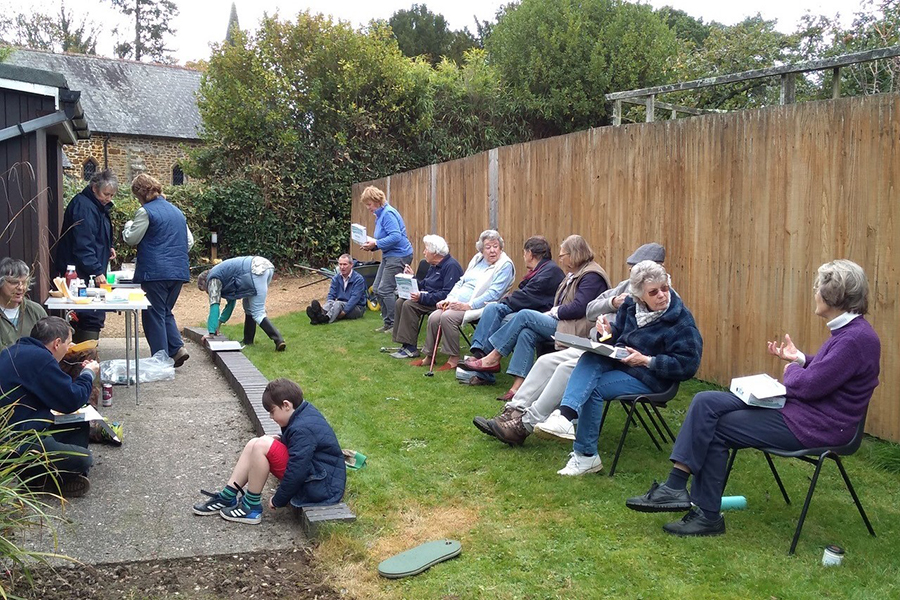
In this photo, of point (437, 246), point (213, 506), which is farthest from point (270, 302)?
point (213, 506)

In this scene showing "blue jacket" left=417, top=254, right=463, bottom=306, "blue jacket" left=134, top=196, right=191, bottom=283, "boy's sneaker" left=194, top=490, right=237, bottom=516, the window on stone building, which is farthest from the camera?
the window on stone building

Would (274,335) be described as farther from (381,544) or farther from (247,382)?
(381,544)

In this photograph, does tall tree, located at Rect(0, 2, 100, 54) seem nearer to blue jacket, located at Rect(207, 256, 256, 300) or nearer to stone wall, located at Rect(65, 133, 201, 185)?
stone wall, located at Rect(65, 133, 201, 185)

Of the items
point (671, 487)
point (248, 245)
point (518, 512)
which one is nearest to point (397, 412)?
point (518, 512)

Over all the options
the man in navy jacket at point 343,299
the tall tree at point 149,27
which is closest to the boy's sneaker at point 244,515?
the man in navy jacket at point 343,299

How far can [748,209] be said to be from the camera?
6.20 metres

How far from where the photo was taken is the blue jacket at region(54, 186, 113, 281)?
307 inches

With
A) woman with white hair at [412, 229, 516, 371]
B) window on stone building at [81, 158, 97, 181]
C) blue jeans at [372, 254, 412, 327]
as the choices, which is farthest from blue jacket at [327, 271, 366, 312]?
window on stone building at [81, 158, 97, 181]

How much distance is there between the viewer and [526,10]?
2128cm

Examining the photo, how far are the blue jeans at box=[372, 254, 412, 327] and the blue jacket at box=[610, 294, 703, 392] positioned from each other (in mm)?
5446

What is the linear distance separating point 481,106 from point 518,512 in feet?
59.0

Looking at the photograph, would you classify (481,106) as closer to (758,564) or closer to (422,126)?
(422,126)

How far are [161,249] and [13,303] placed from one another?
2.31 metres

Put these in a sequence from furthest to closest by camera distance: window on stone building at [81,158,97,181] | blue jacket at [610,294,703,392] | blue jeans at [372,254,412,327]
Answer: window on stone building at [81,158,97,181] < blue jeans at [372,254,412,327] < blue jacket at [610,294,703,392]
